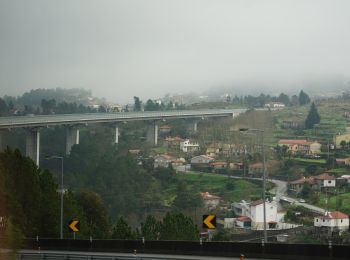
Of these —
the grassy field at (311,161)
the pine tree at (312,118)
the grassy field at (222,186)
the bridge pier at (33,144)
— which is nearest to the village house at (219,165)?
the grassy field at (222,186)

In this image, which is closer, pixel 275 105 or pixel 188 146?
pixel 188 146

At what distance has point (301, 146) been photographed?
450 ft

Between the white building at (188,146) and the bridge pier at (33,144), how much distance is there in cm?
5806

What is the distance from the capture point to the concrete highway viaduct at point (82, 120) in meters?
98.0

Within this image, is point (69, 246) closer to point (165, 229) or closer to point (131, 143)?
point (165, 229)

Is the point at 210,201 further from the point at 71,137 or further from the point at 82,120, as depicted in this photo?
the point at 82,120

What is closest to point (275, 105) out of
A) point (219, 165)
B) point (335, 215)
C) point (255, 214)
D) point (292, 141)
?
point (292, 141)

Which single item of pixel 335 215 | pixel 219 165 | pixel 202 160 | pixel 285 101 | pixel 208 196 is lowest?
pixel 208 196

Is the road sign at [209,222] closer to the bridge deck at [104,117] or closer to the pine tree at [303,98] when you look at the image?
the bridge deck at [104,117]

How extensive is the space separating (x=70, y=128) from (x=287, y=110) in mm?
65709

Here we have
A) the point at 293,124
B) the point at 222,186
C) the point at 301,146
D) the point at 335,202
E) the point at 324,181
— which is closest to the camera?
the point at 335,202

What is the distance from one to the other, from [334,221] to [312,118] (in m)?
82.1

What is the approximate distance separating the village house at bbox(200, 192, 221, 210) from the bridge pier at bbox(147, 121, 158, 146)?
49.5 metres

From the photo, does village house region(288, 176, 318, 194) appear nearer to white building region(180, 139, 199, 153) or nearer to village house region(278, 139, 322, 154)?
village house region(278, 139, 322, 154)
